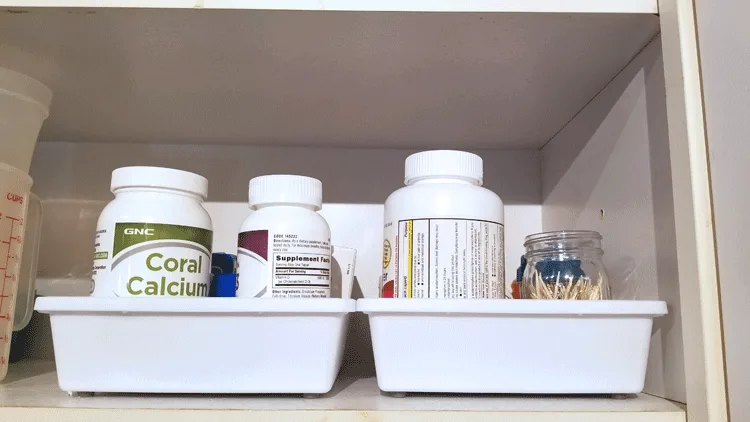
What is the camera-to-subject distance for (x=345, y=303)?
40cm

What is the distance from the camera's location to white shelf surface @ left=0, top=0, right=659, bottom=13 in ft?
1.35

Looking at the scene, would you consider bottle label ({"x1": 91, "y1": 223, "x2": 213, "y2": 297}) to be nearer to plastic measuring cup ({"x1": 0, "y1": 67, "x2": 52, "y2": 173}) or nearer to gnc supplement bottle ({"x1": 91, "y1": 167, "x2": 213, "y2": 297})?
gnc supplement bottle ({"x1": 91, "y1": 167, "x2": 213, "y2": 297})

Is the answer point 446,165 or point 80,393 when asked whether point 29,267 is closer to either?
point 80,393

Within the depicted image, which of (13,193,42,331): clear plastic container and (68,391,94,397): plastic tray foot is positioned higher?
(13,193,42,331): clear plastic container

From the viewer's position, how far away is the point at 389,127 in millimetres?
650

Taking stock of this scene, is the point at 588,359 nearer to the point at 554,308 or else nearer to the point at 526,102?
the point at 554,308

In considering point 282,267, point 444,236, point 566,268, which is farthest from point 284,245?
point 566,268

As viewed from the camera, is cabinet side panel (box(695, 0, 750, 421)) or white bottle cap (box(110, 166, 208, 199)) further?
white bottle cap (box(110, 166, 208, 199))

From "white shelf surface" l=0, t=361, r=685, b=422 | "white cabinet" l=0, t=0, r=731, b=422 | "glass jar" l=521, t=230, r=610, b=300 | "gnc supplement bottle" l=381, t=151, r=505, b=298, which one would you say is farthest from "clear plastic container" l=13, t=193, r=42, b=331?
"glass jar" l=521, t=230, r=610, b=300

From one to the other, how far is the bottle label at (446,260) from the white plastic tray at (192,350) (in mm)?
64

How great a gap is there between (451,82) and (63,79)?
35 cm

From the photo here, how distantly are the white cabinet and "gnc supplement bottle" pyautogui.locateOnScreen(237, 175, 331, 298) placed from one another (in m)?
0.08

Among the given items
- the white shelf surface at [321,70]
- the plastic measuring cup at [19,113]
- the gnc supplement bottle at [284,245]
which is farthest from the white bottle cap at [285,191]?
the plastic measuring cup at [19,113]

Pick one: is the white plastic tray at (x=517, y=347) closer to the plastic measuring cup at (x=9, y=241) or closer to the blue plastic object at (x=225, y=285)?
the blue plastic object at (x=225, y=285)
